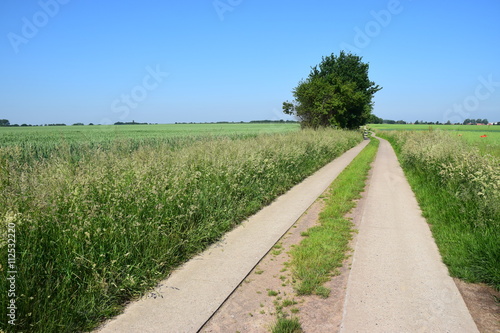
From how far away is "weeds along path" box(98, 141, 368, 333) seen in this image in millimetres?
3234

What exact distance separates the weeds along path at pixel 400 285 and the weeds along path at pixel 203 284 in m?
1.54

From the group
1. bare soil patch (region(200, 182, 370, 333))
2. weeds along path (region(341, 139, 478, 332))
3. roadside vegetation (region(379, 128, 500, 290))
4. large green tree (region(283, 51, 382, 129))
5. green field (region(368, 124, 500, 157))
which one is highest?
large green tree (region(283, 51, 382, 129))

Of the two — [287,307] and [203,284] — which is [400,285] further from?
[203,284]

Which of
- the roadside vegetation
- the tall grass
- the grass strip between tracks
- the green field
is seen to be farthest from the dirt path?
the green field

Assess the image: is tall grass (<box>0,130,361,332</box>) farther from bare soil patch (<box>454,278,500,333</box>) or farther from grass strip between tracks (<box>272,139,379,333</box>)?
bare soil patch (<box>454,278,500,333</box>)

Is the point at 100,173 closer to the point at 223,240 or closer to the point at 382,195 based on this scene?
the point at 223,240

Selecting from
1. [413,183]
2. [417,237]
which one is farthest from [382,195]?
[417,237]

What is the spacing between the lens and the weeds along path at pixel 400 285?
126 inches

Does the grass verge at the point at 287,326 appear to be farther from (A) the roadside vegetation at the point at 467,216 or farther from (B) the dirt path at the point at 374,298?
(A) the roadside vegetation at the point at 467,216

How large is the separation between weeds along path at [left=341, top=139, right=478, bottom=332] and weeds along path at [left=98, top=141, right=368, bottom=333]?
1.54m

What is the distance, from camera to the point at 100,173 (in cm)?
523

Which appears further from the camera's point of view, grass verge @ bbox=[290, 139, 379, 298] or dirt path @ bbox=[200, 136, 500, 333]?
grass verge @ bbox=[290, 139, 379, 298]

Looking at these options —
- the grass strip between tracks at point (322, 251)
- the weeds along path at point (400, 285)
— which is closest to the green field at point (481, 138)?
the grass strip between tracks at point (322, 251)

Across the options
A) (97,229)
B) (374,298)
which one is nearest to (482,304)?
(374,298)
